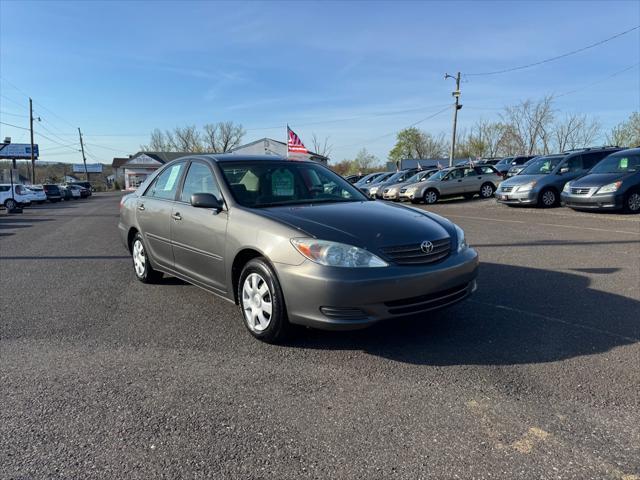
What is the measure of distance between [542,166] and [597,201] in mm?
4408

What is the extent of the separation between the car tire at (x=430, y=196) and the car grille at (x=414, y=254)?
17.0m

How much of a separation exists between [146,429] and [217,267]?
180 cm

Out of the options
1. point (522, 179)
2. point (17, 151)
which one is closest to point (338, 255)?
point (522, 179)

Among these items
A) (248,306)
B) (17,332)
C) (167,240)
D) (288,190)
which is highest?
(288,190)

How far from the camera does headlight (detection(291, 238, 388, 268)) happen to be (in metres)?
3.38

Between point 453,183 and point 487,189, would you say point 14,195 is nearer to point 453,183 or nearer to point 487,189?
point 453,183

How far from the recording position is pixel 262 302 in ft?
12.4

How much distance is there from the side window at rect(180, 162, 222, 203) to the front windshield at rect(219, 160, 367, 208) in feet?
0.51

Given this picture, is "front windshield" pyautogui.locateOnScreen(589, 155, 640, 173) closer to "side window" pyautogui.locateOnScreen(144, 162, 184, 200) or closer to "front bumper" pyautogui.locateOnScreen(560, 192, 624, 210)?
"front bumper" pyautogui.locateOnScreen(560, 192, 624, 210)

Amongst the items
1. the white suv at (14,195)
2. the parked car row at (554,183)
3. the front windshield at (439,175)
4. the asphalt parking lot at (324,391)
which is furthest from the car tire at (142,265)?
the white suv at (14,195)

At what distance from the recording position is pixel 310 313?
3430 millimetres

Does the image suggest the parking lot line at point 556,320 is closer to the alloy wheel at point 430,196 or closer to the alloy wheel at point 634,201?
→ the alloy wheel at point 634,201

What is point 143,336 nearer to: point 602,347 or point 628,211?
point 602,347

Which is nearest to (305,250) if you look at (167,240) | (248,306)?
(248,306)
